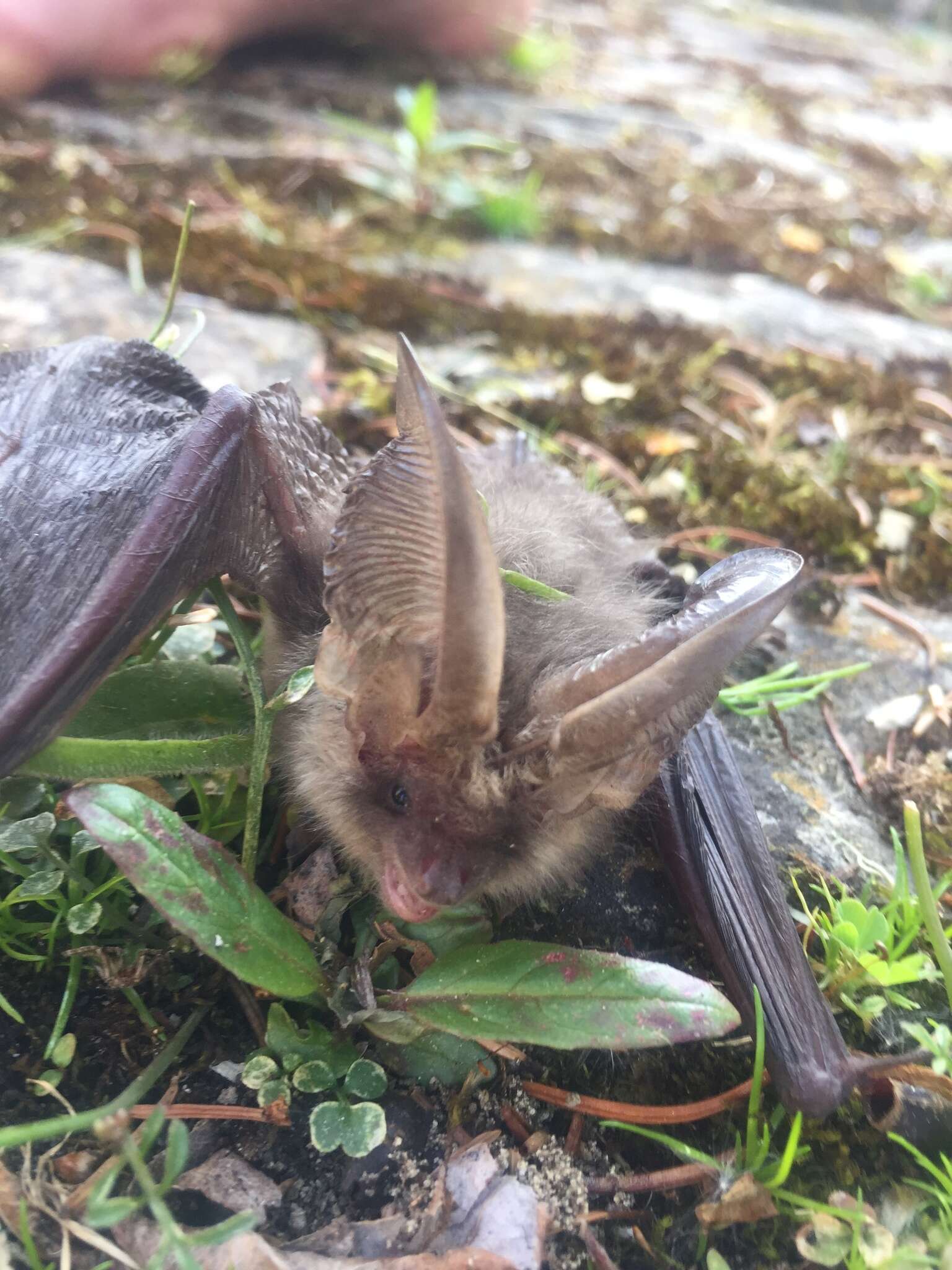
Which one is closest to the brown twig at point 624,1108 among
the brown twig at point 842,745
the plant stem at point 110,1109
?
the plant stem at point 110,1109

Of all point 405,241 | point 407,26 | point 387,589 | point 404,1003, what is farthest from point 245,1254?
point 407,26

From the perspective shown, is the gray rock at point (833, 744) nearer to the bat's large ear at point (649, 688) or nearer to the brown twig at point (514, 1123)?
the bat's large ear at point (649, 688)

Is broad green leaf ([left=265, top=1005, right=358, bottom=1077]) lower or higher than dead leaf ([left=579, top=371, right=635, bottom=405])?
lower

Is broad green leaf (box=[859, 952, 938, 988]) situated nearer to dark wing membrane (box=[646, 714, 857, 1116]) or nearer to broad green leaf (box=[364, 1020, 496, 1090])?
dark wing membrane (box=[646, 714, 857, 1116])

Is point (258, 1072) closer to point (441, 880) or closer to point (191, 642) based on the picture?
point (441, 880)

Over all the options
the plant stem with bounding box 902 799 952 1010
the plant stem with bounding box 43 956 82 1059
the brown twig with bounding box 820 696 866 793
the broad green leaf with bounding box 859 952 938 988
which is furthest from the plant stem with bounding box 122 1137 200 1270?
the brown twig with bounding box 820 696 866 793
